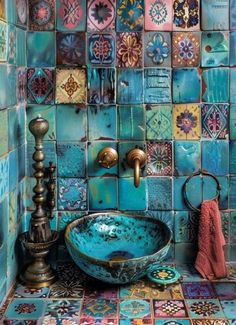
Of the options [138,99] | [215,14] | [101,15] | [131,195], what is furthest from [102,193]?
[215,14]

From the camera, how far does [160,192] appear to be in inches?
66.2

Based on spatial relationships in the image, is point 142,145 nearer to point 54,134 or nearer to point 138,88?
point 138,88

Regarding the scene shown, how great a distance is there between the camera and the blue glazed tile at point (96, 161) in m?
1.67

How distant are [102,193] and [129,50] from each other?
47 centimetres

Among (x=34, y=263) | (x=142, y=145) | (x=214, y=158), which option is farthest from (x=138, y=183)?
(x=34, y=263)

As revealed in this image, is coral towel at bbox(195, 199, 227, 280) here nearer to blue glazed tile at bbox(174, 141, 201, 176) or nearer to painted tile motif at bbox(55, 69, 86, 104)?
blue glazed tile at bbox(174, 141, 201, 176)

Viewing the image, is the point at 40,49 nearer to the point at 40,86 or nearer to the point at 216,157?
the point at 40,86

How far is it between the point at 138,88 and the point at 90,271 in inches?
23.5

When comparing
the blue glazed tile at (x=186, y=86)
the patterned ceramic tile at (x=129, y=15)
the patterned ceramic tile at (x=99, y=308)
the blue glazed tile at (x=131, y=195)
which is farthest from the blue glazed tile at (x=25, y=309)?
the patterned ceramic tile at (x=129, y=15)

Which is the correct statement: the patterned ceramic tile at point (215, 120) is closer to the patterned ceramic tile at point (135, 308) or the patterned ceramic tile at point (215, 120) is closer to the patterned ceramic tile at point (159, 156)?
the patterned ceramic tile at point (159, 156)

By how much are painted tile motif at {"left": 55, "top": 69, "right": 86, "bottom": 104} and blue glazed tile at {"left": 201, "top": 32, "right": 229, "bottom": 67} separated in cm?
39

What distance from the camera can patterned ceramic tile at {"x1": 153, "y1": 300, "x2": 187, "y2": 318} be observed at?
1369 millimetres

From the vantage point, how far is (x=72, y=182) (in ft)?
5.51

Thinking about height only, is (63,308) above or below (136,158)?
below
